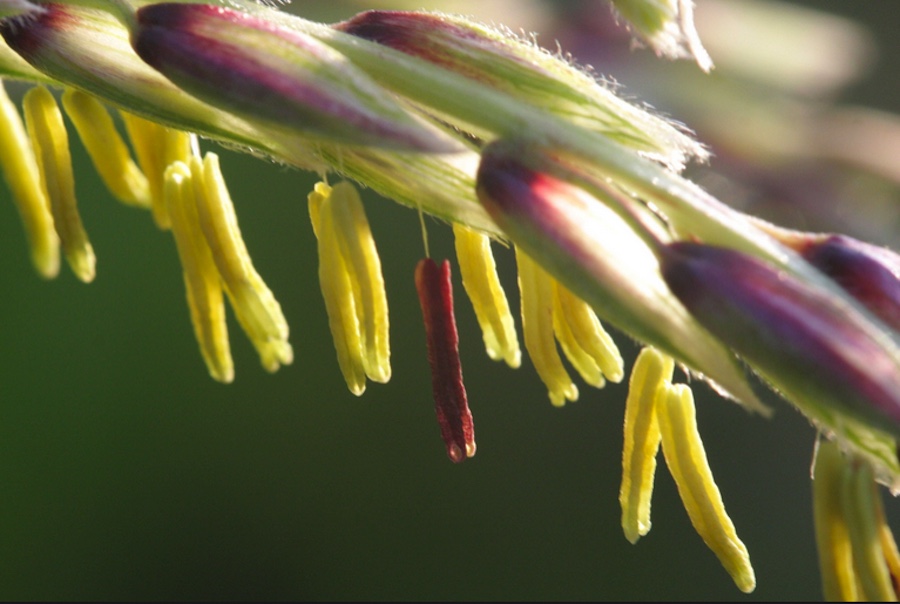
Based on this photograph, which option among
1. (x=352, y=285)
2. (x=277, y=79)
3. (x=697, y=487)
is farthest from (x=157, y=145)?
(x=697, y=487)

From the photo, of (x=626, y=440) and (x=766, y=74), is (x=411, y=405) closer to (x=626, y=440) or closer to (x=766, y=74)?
(x=766, y=74)

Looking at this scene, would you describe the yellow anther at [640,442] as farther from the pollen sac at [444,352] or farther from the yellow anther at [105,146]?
the yellow anther at [105,146]

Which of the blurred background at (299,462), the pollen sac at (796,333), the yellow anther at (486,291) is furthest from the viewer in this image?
the blurred background at (299,462)

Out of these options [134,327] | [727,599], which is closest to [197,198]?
[134,327]

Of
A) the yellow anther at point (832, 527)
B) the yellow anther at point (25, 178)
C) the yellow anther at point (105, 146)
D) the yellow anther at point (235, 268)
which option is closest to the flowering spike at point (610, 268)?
the yellow anther at point (832, 527)

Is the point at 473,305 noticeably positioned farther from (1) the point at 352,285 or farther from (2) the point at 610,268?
(2) the point at 610,268

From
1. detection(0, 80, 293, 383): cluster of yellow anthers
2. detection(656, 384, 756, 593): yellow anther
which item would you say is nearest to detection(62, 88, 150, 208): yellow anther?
detection(0, 80, 293, 383): cluster of yellow anthers

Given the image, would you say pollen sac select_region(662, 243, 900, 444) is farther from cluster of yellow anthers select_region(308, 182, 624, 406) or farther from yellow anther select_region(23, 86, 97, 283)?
yellow anther select_region(23, 86, 97, 283)
